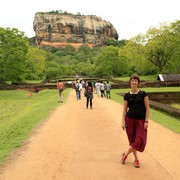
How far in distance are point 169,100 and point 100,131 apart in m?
14.8

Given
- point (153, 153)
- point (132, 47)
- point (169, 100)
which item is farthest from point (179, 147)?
point (132, 47)

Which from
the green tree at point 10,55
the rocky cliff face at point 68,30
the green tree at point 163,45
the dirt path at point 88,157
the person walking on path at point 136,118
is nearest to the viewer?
the dirt path at point 88,157

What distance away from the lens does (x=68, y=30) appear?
158625 millimetres

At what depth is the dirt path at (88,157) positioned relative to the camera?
17.5 feet

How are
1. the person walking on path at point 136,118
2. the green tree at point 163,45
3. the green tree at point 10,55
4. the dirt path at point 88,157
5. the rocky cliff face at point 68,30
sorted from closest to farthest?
the dirt path at point 88,157 → the person walking on path at point 136,118 → the green tree at point 10,55 → the green tree at point 163,45 → the rocky cliff face at point 68,30

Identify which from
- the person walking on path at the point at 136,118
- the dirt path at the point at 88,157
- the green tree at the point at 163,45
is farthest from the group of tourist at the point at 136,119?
the green tree at the point at 163,45

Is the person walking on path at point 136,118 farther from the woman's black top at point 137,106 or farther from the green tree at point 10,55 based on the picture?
the green tree at point 10,55

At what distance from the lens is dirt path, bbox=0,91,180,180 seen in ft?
17.5

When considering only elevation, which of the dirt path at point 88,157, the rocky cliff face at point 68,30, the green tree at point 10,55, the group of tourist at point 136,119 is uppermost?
the rocky cliff face at point 68,30

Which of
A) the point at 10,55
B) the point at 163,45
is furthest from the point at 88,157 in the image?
the point at 163,45

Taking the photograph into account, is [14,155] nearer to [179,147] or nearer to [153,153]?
[153,153]

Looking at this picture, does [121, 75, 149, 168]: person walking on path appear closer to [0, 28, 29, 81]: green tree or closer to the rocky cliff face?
[0, 28, 29, 81]: green tree

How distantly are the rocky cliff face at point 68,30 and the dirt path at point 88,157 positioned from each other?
149m

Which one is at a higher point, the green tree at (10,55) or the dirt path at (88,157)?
the green tree at (10,55)
